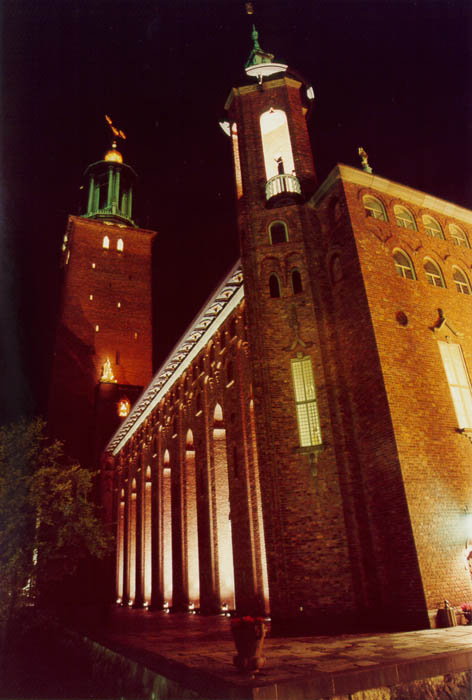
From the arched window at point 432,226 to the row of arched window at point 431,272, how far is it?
4.75ft

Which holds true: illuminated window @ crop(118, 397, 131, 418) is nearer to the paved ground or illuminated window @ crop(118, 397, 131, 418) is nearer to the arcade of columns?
the arcade of columns

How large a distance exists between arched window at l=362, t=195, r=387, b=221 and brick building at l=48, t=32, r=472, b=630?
0.08 metres

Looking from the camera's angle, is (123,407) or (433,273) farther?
(123,407)

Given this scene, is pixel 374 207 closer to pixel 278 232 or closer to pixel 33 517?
pixel 278 232

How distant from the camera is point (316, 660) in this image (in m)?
8.74

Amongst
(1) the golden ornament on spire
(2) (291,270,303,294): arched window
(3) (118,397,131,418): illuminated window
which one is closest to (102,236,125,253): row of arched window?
(1) the golden ornament on spire

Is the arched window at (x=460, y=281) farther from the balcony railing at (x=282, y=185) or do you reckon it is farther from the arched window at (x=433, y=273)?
the balcony railing at (x=282, y=185)

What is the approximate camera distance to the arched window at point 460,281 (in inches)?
717

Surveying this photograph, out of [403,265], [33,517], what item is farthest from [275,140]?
[33,517]

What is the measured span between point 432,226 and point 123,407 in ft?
112

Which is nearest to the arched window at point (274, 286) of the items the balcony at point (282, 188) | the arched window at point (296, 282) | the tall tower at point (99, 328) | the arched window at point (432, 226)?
the arched window at point (296, 282)

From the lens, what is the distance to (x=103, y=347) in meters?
51.0

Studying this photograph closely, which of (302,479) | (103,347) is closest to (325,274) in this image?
(302,479)

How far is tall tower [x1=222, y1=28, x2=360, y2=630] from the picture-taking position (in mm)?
13617
